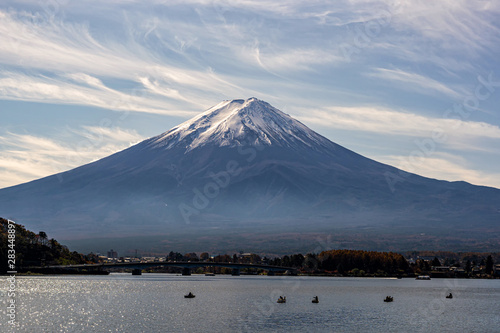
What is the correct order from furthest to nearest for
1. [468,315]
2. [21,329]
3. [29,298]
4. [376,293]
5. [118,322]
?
[376,293], [29,298], [468,315], [118,322], [21,329]

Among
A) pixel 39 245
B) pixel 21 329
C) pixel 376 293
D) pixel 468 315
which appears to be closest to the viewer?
pixel 21 329

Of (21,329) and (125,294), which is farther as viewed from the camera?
(125,294)

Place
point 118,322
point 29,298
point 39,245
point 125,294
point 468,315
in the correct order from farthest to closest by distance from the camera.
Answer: point 39,245
point 125,294
point 29,298
point 468,315
point 118,322

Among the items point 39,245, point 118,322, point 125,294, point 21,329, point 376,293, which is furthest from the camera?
point 39,245

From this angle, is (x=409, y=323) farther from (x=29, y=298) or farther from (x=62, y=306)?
(x=29, y=298)

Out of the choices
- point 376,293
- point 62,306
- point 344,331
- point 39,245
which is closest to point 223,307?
point 62,306

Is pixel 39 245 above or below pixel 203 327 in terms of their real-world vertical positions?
above

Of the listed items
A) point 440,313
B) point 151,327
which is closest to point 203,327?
point 151,327

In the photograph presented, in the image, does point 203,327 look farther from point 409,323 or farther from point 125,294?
point 125,294

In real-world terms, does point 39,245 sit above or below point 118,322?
above
